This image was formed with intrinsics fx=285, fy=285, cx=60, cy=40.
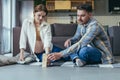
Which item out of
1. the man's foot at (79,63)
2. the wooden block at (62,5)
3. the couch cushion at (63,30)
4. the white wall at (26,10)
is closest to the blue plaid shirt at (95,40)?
the man's foot at (79,63)

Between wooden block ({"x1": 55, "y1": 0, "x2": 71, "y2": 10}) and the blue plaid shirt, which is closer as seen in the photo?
the blue plaid shirt

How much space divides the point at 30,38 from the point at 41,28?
0.18 meters

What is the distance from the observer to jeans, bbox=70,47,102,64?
3092mm

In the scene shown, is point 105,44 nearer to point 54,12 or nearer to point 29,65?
point 29,65

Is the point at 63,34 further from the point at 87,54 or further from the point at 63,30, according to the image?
the point at 87,54

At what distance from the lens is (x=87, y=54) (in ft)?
10.2

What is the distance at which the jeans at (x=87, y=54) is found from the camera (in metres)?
3.09

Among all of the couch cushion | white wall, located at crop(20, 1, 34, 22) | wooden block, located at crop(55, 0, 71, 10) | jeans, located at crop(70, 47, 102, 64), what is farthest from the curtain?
jeans, located at crop(70, 47, 102, 64)

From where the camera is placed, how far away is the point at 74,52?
10.1 feet

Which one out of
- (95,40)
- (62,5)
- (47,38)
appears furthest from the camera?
(62,5)

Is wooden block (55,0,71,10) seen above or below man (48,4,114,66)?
above

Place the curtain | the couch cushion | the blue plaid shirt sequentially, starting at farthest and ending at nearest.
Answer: the curtain
the couch cushion
the blue plaid shirt

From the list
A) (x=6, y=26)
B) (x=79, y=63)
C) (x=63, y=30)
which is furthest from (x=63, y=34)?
(x=6, y=26)

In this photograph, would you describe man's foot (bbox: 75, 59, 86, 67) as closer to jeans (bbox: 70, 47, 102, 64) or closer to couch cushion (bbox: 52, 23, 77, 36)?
jeans (bbox: 70, 47, 102, 64)
